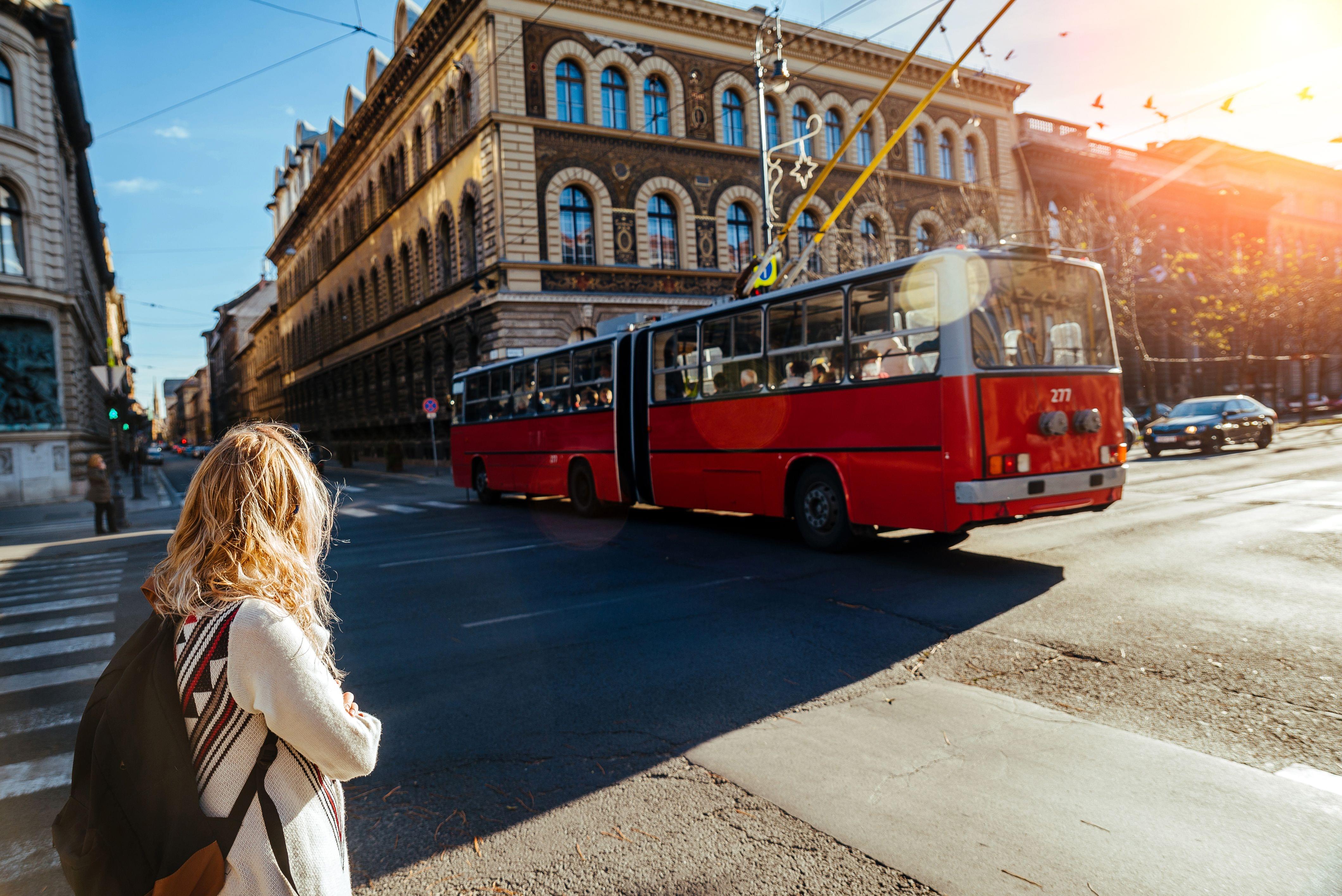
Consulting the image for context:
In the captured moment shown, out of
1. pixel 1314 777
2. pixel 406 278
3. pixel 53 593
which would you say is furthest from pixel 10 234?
pixel 1314 777

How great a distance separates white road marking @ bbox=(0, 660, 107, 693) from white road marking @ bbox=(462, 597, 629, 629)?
257 cm

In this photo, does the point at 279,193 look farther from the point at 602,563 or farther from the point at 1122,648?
the point at 1122,648

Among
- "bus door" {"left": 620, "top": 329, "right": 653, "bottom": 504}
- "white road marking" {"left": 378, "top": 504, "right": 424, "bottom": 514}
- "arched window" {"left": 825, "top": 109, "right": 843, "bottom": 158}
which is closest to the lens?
"bus door" {"left": 620, "top": 329, "right": 653, "bottom": 504}

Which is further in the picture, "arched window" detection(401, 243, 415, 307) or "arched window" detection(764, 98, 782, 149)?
"arched window" detection(401, 243, 415, 307)

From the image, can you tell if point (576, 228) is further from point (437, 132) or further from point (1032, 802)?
point (1032, 802)

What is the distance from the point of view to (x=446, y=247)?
3441cm

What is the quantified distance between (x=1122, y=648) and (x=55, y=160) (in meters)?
32.2

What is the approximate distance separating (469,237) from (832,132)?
1497 centimetres

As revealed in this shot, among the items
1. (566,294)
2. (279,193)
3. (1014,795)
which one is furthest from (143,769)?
(279,193)

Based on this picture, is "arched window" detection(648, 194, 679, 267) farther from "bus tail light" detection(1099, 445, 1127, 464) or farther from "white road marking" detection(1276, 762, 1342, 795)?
"white road marking" detection(1276, 762, 1342, 795)

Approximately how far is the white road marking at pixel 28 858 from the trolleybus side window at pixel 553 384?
12.4 meters

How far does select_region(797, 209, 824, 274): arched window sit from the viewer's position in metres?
34.9

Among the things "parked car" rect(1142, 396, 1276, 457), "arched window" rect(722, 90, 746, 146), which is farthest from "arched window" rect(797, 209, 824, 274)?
"parked car" rect(1142, 396, 1276, 457)

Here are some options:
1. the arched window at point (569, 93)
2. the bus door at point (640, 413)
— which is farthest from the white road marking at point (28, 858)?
the arched window at point (569, 93)
